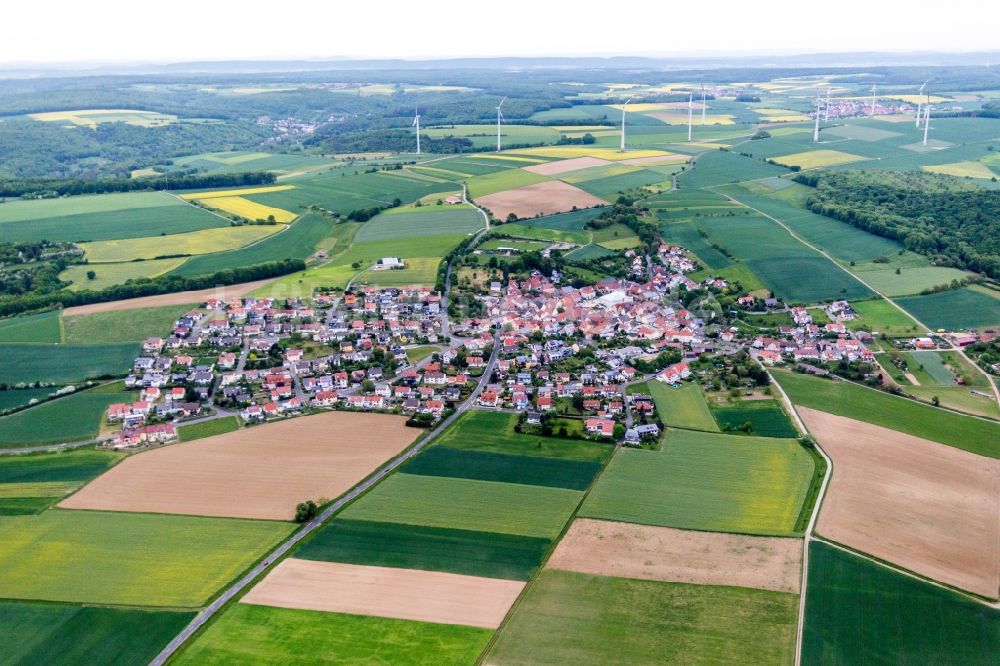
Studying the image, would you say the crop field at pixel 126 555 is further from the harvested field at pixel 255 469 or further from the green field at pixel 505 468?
the green field at pixel 505 468

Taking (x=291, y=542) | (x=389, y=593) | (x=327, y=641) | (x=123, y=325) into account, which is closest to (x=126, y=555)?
(x=291, y=542)

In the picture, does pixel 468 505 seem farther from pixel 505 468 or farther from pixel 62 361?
pixel 62 361

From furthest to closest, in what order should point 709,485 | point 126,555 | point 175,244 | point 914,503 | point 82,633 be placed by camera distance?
1. point 175,244
2. point 709,485
3. point 914,503
4. point 126,555
5. point 82,633

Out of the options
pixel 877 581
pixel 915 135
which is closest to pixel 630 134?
pixel 915 135

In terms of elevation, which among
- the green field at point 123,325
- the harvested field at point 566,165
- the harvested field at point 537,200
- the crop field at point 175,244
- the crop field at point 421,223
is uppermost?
the harvested field at point 566,165

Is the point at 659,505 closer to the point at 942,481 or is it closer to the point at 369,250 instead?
the point at 942,481

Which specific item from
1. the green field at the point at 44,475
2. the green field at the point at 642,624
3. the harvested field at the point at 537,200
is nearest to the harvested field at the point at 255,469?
the green field at the point at 44,475

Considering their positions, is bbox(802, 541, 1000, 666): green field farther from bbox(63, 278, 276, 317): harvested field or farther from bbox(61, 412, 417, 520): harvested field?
bbox(63, 278, 276, 317): harvested field
